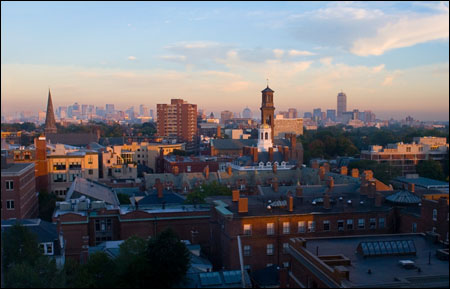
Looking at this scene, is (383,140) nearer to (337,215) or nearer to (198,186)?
(198,186)

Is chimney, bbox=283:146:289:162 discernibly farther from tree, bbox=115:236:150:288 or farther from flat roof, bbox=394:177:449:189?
tree, bbox=115:236:150:288

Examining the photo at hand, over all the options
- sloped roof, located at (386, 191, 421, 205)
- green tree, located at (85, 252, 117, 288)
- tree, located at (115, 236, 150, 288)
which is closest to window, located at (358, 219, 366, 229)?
sloped roof, located at (386, 191, 421, 205)

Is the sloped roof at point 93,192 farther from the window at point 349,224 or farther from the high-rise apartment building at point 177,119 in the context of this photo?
the high-rise apartment building at point 177,119

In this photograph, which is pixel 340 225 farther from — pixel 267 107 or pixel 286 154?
pixel 267 107

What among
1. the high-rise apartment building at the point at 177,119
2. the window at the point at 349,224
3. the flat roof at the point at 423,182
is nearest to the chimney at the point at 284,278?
the window at the point at 349,224

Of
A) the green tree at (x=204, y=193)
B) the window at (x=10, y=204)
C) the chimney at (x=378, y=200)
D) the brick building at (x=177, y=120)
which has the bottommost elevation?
the window at (x=10, y=204)

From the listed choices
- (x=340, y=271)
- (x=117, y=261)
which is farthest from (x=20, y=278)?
(x=340, y=271)
